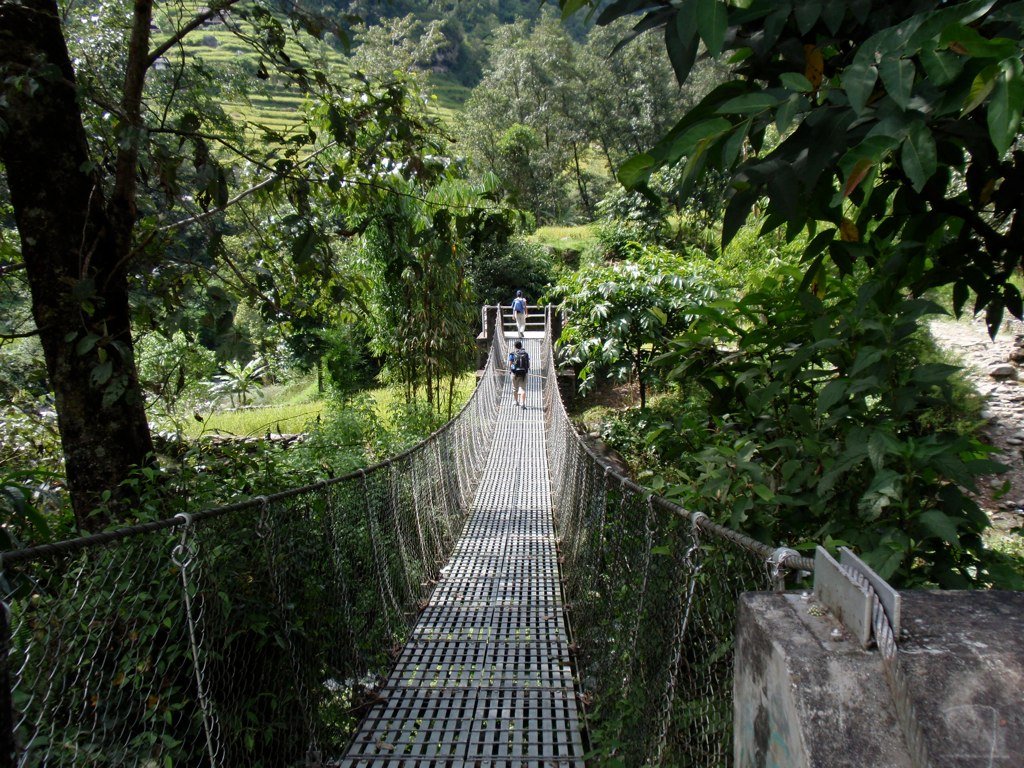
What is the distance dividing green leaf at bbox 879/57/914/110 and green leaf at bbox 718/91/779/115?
13cm

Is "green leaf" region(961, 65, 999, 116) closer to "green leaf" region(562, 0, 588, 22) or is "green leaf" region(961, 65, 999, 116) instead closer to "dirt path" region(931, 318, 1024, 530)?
"green leaf" region(562, 0, 588, 22)

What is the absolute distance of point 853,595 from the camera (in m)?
0.68

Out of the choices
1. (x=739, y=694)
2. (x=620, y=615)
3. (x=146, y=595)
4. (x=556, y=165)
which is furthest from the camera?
(x=556, y=165)

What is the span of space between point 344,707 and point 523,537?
248cm

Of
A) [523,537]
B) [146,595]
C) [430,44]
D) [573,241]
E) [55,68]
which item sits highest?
[430,44]

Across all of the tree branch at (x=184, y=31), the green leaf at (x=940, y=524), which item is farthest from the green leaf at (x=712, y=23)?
the tree branch at (x=184, y=31)

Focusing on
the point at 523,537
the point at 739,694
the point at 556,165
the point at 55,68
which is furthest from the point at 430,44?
the point at 739,694

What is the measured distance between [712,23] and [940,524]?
0.79 metres

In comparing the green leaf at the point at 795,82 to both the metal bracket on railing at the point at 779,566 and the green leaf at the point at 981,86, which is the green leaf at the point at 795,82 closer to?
the green leaf at the point at 981,86

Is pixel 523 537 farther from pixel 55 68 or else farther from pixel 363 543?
pixel 55 68

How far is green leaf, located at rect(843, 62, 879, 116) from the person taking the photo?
0.77 m

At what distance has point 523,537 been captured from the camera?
4.66m

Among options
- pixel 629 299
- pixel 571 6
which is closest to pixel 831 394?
pixel 571 6

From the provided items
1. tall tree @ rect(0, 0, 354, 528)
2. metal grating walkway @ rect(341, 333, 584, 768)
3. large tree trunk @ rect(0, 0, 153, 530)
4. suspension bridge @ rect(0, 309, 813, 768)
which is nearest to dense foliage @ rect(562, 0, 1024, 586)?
suspension bridge @ rect(0, 309, 813, 768)
